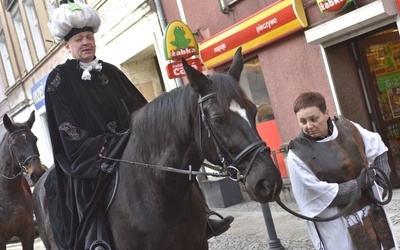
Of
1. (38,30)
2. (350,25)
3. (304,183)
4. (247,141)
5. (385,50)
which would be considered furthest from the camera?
(38,30)

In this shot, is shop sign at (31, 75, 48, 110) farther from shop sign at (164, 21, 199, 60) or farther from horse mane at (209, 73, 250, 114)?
horse mane at (209, 73, 250, 114)

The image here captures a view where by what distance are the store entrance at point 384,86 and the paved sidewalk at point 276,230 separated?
0.91 meters

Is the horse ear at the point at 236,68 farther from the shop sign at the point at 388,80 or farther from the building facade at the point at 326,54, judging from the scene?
the shop sign at the point at 388,80

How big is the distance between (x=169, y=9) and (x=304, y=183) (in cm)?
952

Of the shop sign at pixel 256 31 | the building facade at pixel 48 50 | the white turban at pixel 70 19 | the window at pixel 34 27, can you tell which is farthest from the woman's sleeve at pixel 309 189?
the window at pixel 34 27

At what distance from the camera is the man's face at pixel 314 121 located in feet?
11.1

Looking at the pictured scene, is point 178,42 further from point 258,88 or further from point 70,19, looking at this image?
point 70,19

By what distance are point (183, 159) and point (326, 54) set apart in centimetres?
594

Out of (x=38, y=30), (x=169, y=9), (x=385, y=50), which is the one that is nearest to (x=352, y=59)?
(x=385, y=50)

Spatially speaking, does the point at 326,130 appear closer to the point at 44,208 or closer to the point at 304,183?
the point at 304,183

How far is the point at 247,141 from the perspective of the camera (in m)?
2.75

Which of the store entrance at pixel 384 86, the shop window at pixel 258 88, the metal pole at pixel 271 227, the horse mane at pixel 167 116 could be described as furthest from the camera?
the shop window at pixel 258 88

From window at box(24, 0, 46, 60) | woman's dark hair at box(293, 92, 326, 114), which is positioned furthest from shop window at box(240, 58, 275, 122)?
window at box(24, 0, 46, 60)

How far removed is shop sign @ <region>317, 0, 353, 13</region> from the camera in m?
7.59
